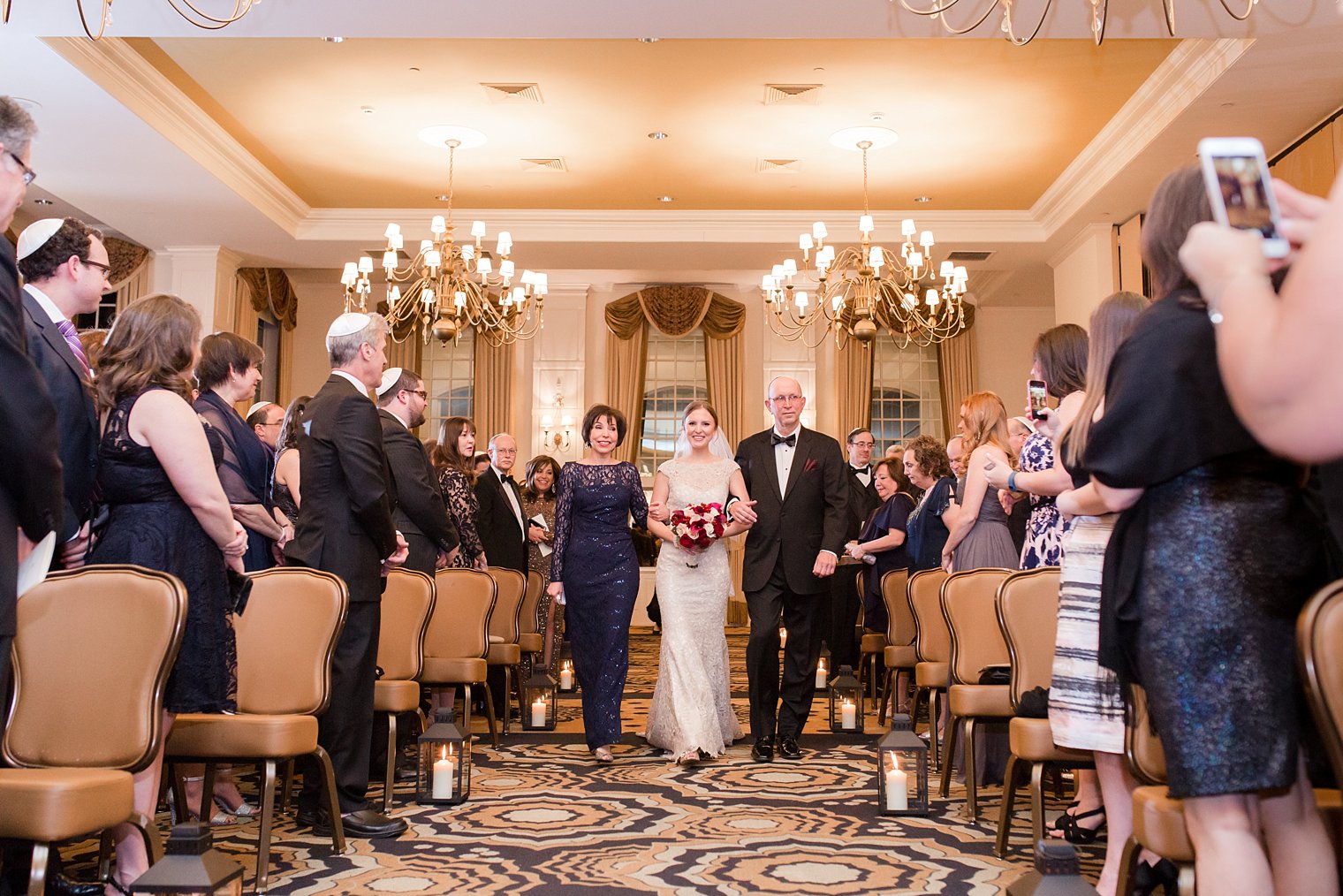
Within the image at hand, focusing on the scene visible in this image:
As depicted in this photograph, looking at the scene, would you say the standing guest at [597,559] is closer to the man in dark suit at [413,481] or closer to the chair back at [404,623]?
the man in dark suit at [413,481]

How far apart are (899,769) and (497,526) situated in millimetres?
4100

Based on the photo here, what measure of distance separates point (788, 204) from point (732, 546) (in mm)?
4293

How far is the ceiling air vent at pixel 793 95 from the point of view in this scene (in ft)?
26.9

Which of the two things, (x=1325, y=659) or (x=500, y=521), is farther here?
(x=500, y=521)

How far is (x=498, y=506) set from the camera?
25.0ft

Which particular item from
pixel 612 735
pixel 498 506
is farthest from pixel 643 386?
pixel 612 735

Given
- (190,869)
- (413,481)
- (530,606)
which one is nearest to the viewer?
(190,869)

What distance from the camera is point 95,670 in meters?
2.56

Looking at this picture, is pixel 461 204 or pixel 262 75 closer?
pixel 262 75

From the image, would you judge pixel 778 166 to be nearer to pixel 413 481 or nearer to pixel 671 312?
pixel 671 312

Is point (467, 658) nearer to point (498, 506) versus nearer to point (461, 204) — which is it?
point (498, 506)

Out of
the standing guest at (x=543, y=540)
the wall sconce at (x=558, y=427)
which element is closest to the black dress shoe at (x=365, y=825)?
the standing guest at (x=543, y=540)

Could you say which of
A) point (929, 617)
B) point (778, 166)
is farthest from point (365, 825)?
point (778, 166)

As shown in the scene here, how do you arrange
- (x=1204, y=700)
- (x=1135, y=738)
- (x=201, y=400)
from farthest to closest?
(x=201, y=400) → (x=1135, y=738) → (x=1204, y=700)
